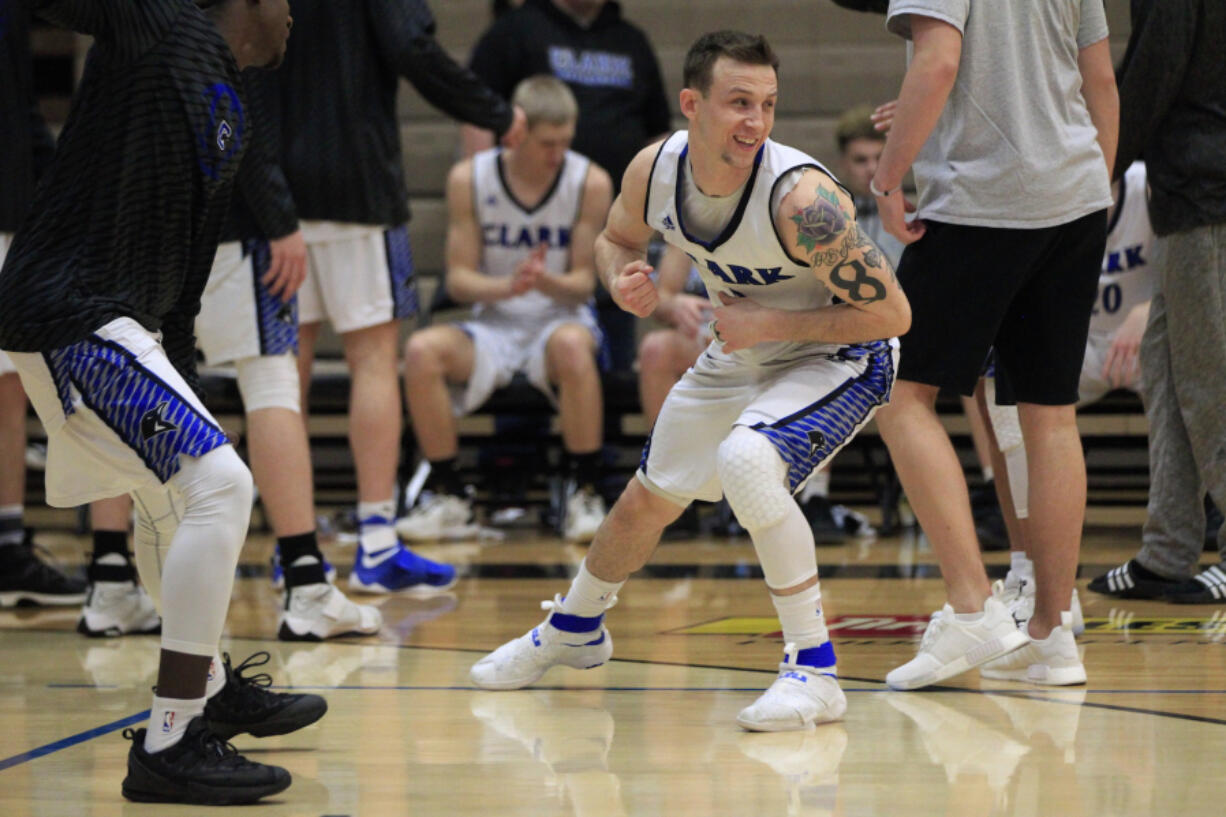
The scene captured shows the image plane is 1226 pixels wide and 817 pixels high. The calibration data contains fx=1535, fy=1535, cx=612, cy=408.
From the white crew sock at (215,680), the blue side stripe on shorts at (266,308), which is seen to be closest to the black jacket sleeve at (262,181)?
the blue side stripe on shorts at (266,308)

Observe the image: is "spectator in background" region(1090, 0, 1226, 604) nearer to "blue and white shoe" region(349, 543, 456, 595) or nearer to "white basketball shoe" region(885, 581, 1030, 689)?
"white basketball shoe" region(885, 581, 1030, 689)

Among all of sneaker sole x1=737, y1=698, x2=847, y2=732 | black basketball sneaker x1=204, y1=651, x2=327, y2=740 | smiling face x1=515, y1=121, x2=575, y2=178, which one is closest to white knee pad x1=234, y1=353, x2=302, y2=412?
black basketball sneaker x1=204, y1=651, x2=327, y2=740

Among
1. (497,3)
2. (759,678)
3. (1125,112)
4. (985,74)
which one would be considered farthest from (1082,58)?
(497,3)

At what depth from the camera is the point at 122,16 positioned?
88.8 inches

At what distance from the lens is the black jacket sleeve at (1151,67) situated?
12.1 feet

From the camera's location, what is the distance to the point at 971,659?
2922 millimetres

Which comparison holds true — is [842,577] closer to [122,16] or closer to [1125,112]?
[1125,112]

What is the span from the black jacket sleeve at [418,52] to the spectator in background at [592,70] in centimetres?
176

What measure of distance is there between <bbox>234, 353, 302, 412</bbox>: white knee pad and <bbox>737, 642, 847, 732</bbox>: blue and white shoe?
1.50 meters

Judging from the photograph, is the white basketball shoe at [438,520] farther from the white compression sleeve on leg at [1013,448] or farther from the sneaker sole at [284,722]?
the sneaker sole at [284,722]

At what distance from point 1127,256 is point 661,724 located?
9.49 ft

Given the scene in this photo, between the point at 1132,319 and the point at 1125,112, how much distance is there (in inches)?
47.1

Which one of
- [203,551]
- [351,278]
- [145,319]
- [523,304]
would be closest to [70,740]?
[203,551]

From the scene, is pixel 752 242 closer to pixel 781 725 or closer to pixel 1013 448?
pixel 781 725
